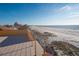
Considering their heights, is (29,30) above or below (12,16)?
below

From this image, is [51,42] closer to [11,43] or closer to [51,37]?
[51,37]

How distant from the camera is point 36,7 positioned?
1896 millimetres

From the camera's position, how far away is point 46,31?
6.18 feet

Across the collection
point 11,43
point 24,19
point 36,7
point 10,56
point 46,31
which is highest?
point 36,7

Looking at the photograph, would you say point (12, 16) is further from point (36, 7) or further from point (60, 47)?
point (60, 47)

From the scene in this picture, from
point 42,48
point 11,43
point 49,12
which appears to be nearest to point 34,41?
Result: point 42,48

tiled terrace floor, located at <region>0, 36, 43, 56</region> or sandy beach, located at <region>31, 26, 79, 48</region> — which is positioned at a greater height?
sandy beach, located at <region>31, 26, 79, 48</region>

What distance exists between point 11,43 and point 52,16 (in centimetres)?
61

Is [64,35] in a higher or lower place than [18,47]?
higher

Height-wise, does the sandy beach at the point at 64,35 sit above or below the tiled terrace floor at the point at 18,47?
above

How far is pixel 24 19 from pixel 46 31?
31cm

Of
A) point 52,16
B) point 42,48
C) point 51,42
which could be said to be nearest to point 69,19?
point 52,16

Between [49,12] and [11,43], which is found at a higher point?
[49,12]

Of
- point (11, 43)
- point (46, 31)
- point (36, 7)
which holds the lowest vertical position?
point (11, 43)
